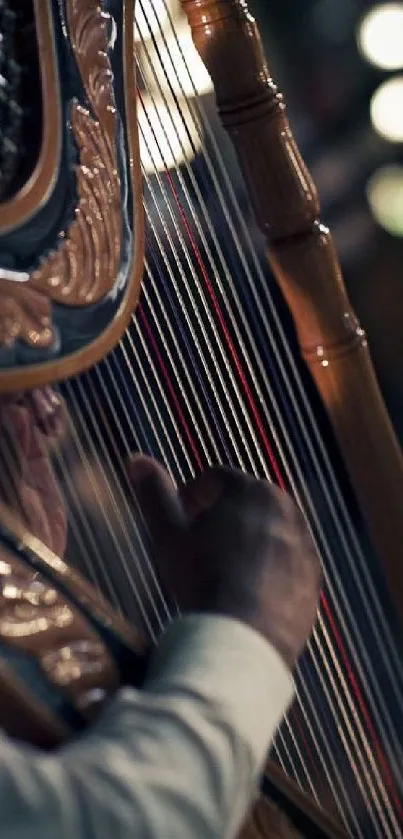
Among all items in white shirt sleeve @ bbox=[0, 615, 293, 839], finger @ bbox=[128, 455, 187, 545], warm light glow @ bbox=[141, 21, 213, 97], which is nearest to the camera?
white shirt sleeve @ bbox=[0, 615, 293, 839]

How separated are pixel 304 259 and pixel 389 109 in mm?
910

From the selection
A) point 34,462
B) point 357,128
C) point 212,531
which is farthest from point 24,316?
point 357,128

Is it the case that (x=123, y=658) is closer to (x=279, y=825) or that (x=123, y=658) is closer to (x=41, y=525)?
(x=41, y=525)

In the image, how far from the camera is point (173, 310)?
906mm

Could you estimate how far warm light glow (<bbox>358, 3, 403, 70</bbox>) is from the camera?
1.82m

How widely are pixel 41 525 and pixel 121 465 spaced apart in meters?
0.11

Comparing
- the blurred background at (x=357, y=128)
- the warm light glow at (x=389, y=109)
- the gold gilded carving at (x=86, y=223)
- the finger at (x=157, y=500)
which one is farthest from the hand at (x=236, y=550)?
the warm light glow at (x=389, y=109)

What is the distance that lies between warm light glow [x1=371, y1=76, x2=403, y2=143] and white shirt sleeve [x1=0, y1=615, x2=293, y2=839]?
4.34 feet

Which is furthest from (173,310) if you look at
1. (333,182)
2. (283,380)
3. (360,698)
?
(333,182)

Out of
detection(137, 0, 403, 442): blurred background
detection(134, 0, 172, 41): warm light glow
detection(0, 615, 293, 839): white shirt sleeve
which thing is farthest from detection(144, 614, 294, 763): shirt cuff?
detection(137, 0, 403, 442): blurred background

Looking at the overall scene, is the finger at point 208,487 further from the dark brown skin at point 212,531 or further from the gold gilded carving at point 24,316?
the gold gilded carving at point 24,316

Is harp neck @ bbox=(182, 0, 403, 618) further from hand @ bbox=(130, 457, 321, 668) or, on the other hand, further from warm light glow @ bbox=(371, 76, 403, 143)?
warm light glow @ bbox=(371, 76, 403, 143)

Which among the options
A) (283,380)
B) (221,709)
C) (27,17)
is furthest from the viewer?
(283,380)

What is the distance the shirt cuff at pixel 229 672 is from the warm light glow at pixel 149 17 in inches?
18.6
